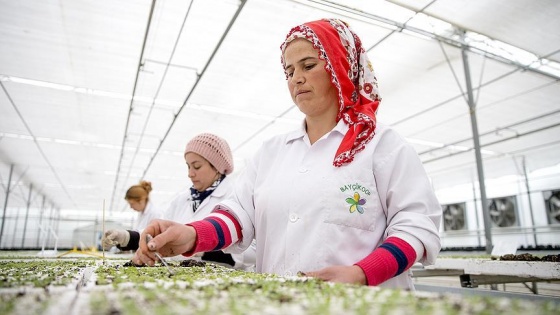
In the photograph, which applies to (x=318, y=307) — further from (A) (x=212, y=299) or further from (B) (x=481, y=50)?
(B) (x=481, y=50)

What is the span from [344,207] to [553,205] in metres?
14.1

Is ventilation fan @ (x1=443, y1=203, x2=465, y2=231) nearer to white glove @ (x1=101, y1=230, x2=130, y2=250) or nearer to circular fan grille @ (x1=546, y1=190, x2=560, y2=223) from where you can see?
circular fan grille @ (x1=546, y1=190, x2=560, y2=223)

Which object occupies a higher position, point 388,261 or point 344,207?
point 344,207

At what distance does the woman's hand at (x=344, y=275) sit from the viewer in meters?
0.87

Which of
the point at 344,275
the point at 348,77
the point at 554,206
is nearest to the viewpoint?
the point at 344,275

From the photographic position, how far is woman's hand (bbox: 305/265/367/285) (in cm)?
87

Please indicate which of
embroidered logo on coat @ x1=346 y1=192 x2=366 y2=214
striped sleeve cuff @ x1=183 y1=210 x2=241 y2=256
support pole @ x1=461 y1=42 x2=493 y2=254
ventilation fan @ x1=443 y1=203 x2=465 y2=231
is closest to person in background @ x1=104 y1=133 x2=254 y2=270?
striped sleeve cuff @ x1=183 y1=210 x2=241 y2=256

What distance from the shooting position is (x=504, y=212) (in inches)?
513

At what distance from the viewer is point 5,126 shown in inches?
378

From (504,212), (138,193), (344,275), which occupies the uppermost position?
(504,212)

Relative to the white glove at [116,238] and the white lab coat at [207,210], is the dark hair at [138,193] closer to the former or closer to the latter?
the white lab coat at [207,210]

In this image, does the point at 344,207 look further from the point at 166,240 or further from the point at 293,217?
the point at 166,240

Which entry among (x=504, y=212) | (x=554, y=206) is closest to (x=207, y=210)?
(x=554, y=206)

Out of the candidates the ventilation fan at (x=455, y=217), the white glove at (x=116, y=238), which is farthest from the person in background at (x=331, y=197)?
the ventilation fan at (x=455, y=217)
